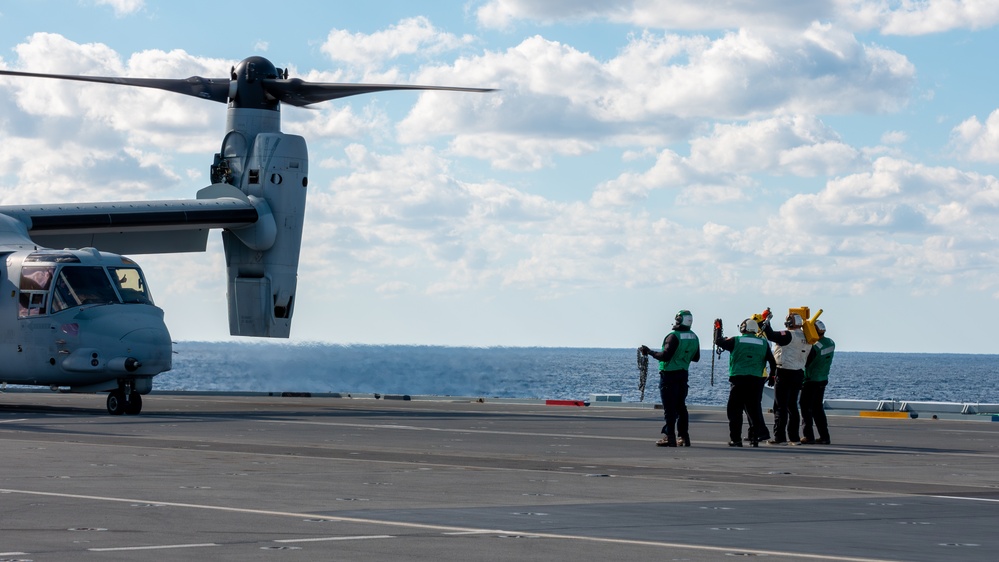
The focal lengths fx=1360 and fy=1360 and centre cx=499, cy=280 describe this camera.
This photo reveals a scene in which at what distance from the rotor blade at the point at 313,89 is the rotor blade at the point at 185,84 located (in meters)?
1.50

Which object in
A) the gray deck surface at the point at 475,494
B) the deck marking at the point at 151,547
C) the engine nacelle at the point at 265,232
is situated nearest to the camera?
the deck marking at the point at 151,547

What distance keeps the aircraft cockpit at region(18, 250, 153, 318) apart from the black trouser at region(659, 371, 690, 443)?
11.7m

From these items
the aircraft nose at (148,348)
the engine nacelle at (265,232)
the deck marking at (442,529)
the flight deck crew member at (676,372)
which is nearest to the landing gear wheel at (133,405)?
the aircraft nose at (148,348)

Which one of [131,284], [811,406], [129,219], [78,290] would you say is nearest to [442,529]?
[811,406]

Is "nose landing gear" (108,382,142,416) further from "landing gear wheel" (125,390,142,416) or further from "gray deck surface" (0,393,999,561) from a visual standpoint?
"gray deck surface" (0,393,999,561)

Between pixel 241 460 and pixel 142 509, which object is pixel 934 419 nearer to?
pixel 241 460

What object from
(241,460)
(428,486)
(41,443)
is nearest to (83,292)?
(41,443)

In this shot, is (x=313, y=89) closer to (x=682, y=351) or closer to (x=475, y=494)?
(x=682, y=351)

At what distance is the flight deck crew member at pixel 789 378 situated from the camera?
20.8 meters

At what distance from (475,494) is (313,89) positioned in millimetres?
27867

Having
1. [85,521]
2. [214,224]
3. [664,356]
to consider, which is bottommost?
[85,521]

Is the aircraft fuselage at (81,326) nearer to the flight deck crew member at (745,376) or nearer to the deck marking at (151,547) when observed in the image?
the flight deck crew member at (745,376)

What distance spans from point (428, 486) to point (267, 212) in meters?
26.6

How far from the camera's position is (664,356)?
63.6 feet
